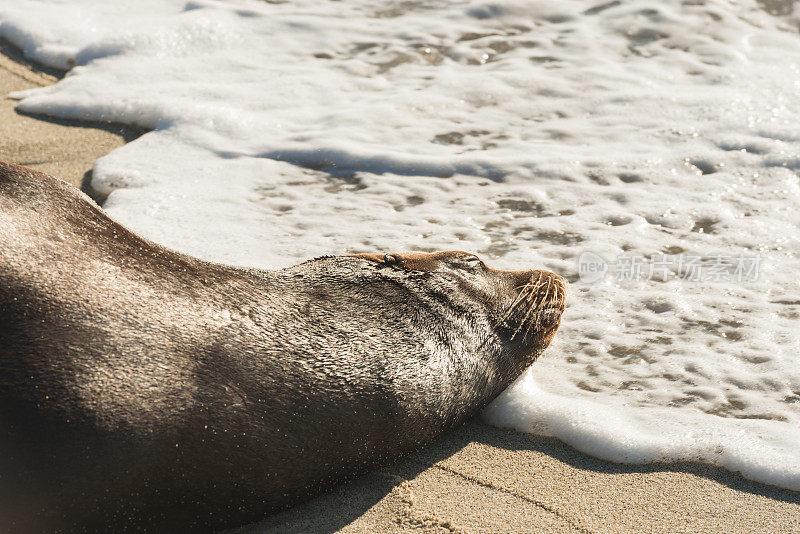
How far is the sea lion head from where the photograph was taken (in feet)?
10.7

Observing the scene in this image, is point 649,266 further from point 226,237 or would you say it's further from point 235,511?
point 235,511

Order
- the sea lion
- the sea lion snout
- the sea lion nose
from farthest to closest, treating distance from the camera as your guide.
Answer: the sea lion nose
the sea lion snout
the sea lion

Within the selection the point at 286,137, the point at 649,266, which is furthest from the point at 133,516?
the point at 286,137

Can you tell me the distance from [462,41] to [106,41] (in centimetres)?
287

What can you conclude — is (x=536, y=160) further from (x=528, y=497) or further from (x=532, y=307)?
(x=528, y=497)

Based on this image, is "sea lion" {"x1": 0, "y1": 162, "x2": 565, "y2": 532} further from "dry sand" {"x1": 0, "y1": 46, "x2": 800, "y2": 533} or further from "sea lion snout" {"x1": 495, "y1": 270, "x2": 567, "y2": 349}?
"sea lion snout" {"x1": 495, "y1": 270, "x2": 567, "y2": 349}

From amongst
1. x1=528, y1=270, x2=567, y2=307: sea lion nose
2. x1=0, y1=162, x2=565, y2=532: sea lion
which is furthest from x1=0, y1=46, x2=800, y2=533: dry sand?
x1=528, y1=270, x2=567, y2=307: sea lion nose

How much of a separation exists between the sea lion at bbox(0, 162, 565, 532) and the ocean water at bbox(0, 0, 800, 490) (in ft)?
2.08

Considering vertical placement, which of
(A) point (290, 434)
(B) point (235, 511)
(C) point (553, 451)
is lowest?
(C) point (553, 451)

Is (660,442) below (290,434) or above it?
below

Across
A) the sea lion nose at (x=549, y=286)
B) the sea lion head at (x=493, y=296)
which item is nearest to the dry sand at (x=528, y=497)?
the sea lion head at (x=493, y=296)

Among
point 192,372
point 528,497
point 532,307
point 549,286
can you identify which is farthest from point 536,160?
point 192,372

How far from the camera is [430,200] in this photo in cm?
507

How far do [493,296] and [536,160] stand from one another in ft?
7.20
